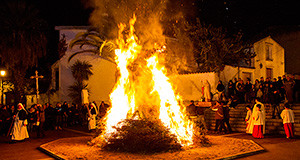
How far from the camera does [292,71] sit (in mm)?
33656

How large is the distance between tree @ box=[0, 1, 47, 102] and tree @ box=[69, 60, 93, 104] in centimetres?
366

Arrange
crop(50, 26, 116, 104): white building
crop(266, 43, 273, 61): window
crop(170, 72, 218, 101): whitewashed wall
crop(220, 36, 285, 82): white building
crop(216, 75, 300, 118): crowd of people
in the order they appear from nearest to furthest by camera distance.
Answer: crop(216, 75, 300, 118): crowd of people → crop(170, 72, 218, 101): whitewashed wall → crop(50, 26, 116, 104): white building → crop(220, 36, 285, 82): white building → crop(266, 43, 273, 61): window

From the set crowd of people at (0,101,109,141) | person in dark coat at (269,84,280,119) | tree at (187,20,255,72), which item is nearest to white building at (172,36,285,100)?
tree at (187,20,255,72)

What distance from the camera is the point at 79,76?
25.4m

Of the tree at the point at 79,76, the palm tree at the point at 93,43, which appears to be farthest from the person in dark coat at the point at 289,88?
the tree at the point at 79,76

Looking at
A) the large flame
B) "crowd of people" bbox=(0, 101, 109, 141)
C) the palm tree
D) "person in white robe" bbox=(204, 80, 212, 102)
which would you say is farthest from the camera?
the palm tree

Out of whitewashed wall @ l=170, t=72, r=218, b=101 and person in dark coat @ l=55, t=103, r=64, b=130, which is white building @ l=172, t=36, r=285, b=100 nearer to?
whitewashed wall @ l=170, t=72, r=218, b=101

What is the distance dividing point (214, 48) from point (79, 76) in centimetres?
1189

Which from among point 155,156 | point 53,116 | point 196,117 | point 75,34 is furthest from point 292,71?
point 155,156

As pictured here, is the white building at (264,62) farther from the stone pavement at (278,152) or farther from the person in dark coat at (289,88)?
the stone pavement at (278,152)

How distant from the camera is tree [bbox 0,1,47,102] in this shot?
24.0 m

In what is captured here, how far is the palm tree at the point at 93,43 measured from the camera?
83.7 feet

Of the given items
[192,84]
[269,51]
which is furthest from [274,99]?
[269,51]

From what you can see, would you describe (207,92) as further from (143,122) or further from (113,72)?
(113,72)
